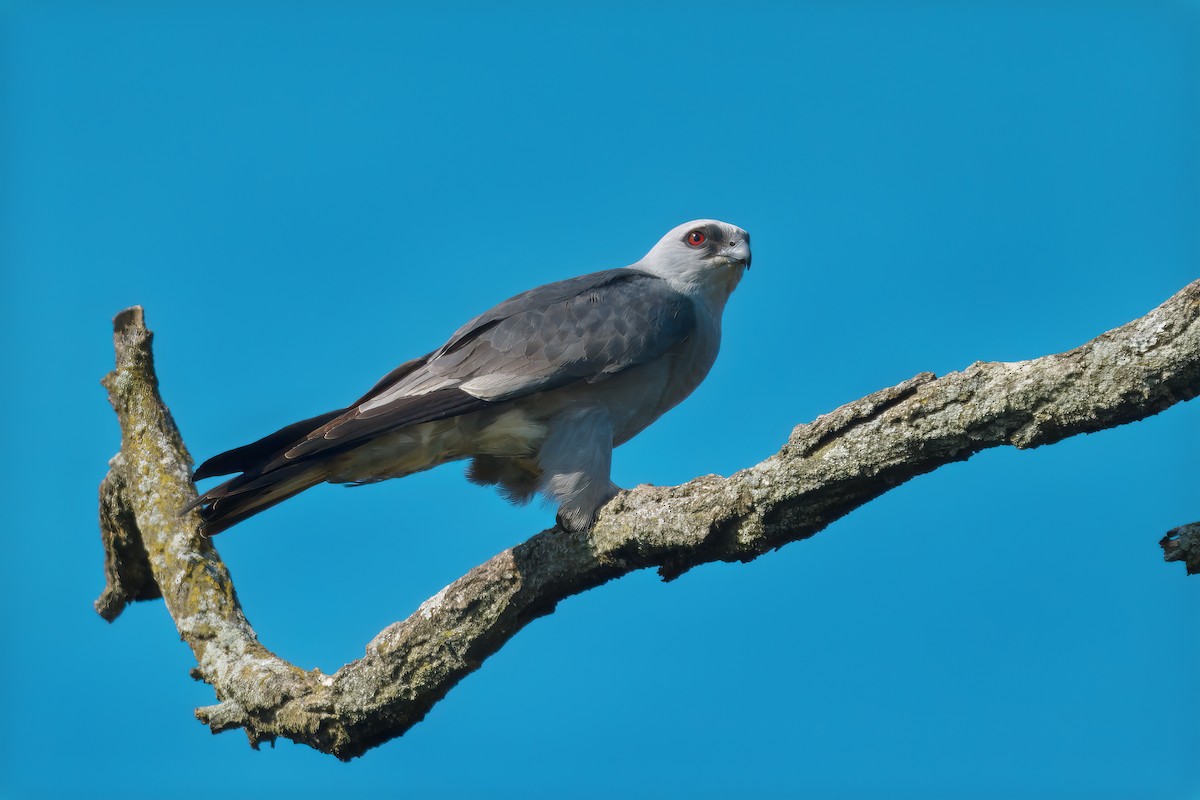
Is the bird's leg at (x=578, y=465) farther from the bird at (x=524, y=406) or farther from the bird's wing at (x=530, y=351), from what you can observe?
the bird's wing at (x=530, y=351)

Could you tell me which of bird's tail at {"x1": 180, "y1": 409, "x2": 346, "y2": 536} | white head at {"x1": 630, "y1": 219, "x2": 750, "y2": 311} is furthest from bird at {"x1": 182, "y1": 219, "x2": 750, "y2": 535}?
white head at {"x1": 630, "y1": 219, "x2": 750, "y2": 311}

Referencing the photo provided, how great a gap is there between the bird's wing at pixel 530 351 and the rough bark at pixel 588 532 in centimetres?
94

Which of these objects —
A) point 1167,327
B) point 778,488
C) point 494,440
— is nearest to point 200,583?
point 494,440

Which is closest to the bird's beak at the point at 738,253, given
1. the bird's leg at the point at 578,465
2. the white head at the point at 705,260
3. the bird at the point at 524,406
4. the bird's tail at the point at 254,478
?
the white head at the point at 705,260

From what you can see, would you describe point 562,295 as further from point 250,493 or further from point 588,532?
point 250,493

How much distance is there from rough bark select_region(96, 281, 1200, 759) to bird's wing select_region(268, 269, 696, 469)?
0.94 m

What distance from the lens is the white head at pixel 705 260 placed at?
6727 mm

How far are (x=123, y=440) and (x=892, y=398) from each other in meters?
5.11

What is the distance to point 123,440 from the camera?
6.83 metres

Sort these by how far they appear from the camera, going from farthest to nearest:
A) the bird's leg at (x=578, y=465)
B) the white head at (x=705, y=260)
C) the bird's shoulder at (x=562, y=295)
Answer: the white head at (x=705, y=260), the bird's shoulder at (x=562, y=295), the bird's leg at (x=578, y=465)

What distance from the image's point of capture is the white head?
6.73 metres

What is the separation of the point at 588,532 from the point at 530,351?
1.27m

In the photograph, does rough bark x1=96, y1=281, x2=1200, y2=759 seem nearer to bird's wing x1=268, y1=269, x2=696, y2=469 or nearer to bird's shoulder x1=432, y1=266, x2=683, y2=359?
bird's wing x1=268, y1=269, x2=696, y2=469

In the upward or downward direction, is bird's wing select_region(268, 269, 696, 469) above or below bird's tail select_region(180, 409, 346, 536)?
above
